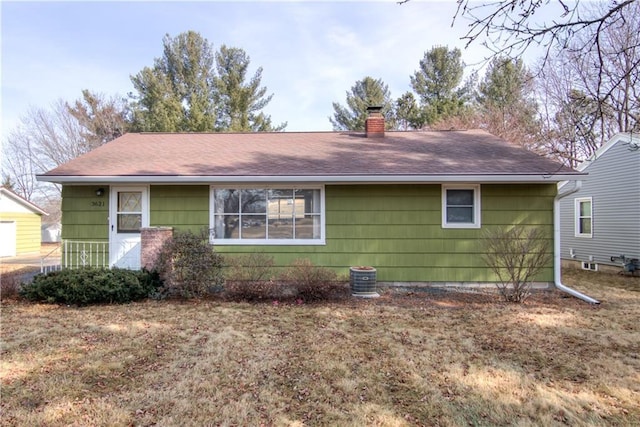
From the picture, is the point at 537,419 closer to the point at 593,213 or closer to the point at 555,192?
the point at 555,192

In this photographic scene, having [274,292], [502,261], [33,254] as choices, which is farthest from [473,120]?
[33,254]

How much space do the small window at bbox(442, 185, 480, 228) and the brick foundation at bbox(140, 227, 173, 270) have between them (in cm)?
567

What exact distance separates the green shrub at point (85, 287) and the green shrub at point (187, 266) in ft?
1.77

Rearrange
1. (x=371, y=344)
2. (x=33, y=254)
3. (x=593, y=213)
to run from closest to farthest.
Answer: (x=371, y=344) < (x=593, y=213) < (x=33, y=254)

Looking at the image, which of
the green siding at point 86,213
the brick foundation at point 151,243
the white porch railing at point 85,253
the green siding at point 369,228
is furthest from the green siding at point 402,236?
the green siding at point 86,213

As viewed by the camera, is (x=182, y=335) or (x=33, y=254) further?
(x=33, y=254)

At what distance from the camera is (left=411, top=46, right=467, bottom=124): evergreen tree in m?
22.8

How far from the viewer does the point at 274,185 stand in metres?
7.82

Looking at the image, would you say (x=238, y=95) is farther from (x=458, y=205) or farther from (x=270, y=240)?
(x=458, y=205)

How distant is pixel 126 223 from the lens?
25.8 ft

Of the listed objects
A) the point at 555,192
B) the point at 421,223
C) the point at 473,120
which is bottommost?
the point at 421,223

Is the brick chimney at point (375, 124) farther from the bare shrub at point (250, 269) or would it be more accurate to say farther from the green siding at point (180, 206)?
the bare shrub at point (250, 269)

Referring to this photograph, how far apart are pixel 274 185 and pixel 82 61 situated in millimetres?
17477

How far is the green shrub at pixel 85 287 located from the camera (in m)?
6.21
